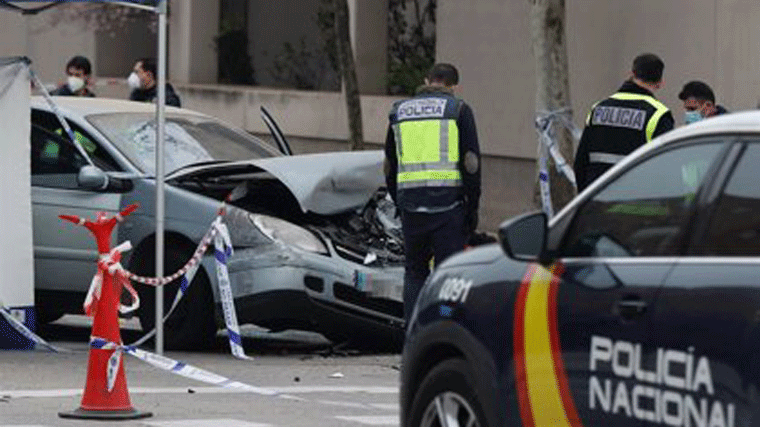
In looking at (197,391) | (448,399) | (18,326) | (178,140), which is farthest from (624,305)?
(178,140)

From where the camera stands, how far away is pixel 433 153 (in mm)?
12523

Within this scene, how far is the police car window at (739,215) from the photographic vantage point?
6207mm

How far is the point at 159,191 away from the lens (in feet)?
43.9

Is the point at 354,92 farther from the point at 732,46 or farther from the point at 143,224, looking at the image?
the point at 143,224

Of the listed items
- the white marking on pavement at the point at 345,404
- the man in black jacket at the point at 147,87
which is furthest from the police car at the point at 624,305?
the man in black jacket at the point at 147,87

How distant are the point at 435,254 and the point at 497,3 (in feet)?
40.9

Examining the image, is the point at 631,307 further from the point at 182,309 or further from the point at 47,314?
the point at 47,314

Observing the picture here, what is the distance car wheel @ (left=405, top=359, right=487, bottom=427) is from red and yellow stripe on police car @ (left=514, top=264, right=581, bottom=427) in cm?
31

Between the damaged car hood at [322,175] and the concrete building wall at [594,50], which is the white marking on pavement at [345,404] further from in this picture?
the concrete building wall at [594,50]

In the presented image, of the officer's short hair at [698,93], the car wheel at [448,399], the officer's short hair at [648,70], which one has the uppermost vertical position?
the officer's short hair at [648,70]

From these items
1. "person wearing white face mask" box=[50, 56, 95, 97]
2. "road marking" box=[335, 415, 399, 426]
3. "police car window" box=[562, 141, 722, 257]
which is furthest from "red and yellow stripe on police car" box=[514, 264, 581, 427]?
"person wearing white face mask" box=[50, 56, 95, 97]

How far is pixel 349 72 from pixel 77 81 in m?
6.41

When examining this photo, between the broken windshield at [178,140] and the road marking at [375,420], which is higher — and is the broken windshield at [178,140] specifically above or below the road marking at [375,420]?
above

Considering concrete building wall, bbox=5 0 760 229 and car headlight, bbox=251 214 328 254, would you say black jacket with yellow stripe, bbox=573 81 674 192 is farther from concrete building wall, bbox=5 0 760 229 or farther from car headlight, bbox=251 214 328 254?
concrete building wall, bbox=5 0 760 229
